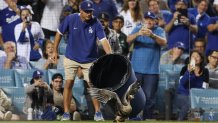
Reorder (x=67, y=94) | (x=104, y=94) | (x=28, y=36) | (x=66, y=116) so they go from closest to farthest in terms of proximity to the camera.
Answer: (x=104, y=94), (x=66, y=116), (x=67, y=94), (x=28, y=36)

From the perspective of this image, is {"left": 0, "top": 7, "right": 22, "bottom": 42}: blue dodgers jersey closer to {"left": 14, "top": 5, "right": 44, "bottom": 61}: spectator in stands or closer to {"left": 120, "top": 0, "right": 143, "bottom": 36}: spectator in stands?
{"left": 14, "top": 5, "right": 44, "bottom": 61}: spectator in stands

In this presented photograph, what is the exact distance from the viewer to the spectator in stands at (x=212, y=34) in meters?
14.7

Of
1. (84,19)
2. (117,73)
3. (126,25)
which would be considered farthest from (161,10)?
(117,73)

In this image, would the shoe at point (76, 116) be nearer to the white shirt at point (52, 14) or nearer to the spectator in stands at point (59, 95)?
the spectator in stands at point (59, 95)

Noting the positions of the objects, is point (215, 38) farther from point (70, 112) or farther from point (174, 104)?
point (70, 112)

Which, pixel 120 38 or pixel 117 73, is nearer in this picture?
pixel 117 73

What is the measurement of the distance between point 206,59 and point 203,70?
255mm

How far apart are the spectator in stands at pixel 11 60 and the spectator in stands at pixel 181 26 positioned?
10.0ft

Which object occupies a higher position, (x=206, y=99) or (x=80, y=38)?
(x=80, y=38)

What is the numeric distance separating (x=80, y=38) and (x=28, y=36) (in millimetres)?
1693

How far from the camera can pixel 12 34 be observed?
14.9m

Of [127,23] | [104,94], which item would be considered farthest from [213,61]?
[104,94]

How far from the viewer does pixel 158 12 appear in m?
14.7

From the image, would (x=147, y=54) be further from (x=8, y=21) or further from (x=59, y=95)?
(x=8, y=21)
